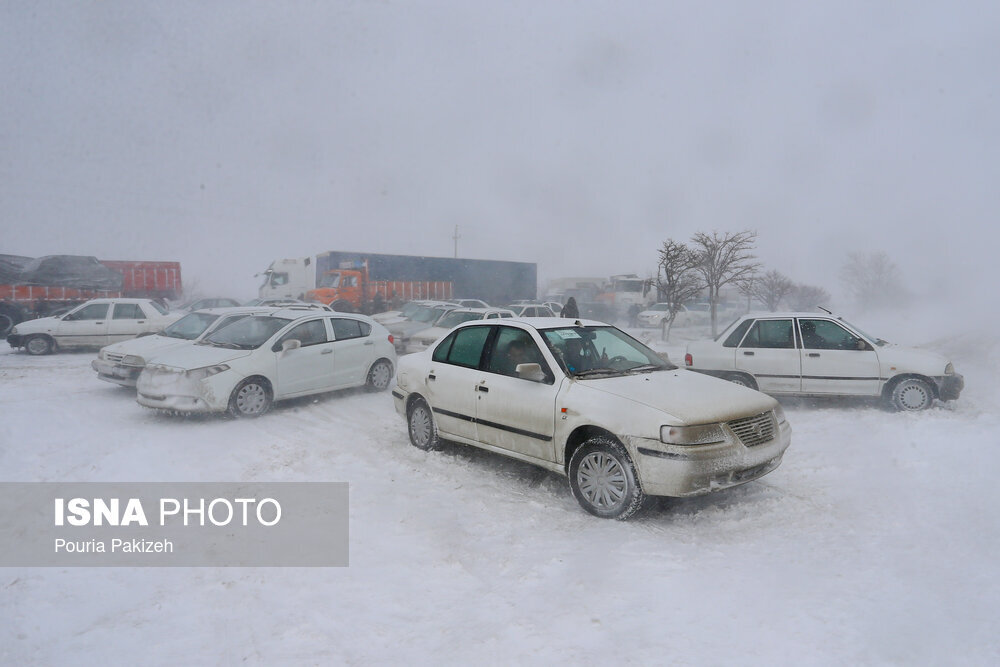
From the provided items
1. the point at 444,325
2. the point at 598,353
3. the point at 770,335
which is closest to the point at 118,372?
the point at 444,325

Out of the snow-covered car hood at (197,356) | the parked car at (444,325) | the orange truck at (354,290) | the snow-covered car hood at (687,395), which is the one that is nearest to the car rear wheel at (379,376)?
the snow-covered car hood at (197,356)

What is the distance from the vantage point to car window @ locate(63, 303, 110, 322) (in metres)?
15.2

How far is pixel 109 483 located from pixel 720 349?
784 centimetres

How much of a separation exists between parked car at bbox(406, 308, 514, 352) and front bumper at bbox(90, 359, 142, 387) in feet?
18.3

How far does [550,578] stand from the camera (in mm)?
3648

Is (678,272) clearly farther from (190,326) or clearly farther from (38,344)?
(38,344)

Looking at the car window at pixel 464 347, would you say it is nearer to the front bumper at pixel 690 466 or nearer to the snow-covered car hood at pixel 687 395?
the snow-covered car hood at pixel 687 395

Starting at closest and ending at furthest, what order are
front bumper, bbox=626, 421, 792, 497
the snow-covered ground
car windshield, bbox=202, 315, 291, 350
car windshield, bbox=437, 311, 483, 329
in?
the snow-covered ground → front bumper, bbox=626, 421, 792, 497 → car windshield, bbox=202, 315, 291, 350 → car windshield, bbox=437, 311, 483, 329

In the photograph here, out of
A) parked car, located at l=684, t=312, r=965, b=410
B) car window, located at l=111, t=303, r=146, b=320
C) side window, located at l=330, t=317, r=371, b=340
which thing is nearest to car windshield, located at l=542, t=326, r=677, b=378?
parked car, located at l=684, t=312, r=965, b=410

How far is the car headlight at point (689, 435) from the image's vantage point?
13.8 feet

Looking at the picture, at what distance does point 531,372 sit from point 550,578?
1.84m

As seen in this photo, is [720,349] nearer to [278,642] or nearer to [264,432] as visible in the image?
[264,432]

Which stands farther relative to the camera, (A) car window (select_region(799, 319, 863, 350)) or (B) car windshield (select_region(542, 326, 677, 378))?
(A) car window (select_region(799, 319, 863, 350))

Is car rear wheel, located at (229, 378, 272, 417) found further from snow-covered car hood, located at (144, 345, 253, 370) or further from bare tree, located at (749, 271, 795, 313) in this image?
bare tree, located at (749, 271, 795, 313)
